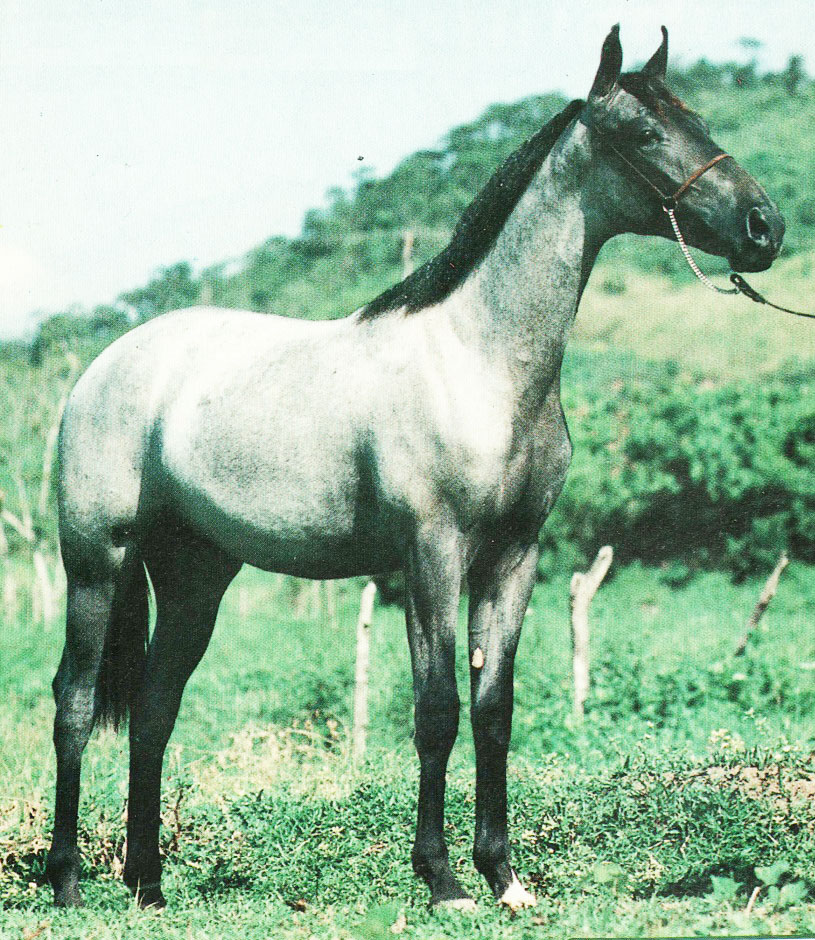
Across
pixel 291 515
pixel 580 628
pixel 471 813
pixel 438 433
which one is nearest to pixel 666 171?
pixel 438 433

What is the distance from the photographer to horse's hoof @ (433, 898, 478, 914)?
3746 millimetres

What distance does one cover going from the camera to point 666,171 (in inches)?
145

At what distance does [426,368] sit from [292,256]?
42.0 feet

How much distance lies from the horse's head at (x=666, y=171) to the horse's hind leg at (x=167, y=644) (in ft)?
7.02

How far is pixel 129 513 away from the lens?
4.57 m

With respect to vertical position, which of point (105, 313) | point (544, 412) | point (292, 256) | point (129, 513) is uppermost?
point (292, 256)

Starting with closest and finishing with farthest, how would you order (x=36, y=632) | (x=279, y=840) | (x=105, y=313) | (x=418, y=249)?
(x=279, y=840)
(x=105, y=313)
(x=36, y=632)
(x=418, y=249)

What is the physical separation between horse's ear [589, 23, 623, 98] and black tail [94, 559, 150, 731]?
251 centimetres

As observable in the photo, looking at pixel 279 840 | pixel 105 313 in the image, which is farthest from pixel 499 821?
pixel 105 313

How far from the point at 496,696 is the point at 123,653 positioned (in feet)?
5.50

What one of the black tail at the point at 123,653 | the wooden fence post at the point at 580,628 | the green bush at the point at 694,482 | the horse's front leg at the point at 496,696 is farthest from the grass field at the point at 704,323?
the horse's front leg at the point at 496,696

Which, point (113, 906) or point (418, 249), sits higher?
point (418, 249)

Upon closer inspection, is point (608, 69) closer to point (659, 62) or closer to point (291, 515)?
point (659, 62)

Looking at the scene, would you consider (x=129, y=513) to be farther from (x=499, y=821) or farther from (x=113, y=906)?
(x=499, y=821)
